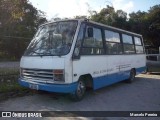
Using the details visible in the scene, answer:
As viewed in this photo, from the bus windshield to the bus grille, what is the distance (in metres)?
0.56

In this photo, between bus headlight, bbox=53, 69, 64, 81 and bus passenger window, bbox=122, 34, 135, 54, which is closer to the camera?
bus headlight, bbox=53, 69, 64, 81

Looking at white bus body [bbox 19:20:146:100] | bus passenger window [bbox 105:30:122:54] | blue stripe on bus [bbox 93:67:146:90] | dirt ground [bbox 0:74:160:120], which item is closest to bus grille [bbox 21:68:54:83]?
white bus body [bbox 19:20:146:100]

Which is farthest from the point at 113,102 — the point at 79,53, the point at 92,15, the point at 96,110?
the point at 92,15

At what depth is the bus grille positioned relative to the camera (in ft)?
25.4

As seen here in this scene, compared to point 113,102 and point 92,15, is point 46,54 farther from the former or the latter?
point 92,15

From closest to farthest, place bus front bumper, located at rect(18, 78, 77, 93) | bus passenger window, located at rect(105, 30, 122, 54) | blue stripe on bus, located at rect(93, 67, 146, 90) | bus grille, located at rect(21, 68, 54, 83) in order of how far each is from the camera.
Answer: bus front bumper, located at rect(18, 78, 77, 93), bus grille, located at rect(21, 68, 54, 83), blue stripe on bus, located at rect(93, 67, 146, 90), bus passenger window, located at rect(105, 30, 122, 54)

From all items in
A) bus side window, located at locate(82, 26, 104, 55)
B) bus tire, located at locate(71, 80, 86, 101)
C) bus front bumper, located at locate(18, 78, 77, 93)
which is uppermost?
bus side window, located at locate(82, 26, 104, 55)

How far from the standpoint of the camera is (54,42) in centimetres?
829

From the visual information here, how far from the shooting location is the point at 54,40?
Answer: 8344mm

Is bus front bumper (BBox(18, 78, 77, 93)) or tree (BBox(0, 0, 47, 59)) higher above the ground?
tree (BBox(0, 0, 47, 59))

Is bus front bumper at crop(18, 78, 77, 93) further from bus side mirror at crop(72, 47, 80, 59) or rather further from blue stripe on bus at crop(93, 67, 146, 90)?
blue stripe on bus at crop(93, 67, 146, 90)

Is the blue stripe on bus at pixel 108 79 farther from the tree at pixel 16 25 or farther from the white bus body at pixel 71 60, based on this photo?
the tree at pixel 16 25

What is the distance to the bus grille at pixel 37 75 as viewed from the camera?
25.4ft

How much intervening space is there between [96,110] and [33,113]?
1835 mm
